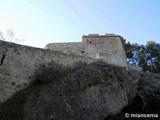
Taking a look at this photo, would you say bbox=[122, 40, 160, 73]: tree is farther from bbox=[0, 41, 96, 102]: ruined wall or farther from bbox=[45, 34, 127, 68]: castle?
bbox=[0, 41, 96, 102]: ruined wall

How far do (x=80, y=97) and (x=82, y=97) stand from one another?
11cm

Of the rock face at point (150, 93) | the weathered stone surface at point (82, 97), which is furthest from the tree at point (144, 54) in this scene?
the weathered stone surface at point (82, 97)

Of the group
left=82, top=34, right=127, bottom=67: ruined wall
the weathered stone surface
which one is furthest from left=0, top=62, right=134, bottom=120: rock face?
left=82, top=34, right=127, bottom=67: ruined wall

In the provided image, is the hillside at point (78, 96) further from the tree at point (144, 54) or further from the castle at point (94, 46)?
the tree at point (144, 54)

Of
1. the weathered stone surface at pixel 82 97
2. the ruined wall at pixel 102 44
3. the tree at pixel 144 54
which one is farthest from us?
the tree at pixel 144 54

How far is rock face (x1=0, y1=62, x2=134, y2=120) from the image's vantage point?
8.11 metres

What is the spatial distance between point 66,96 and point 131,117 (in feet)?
10.7

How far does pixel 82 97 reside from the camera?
8.71 m

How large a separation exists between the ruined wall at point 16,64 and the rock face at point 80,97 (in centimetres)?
60

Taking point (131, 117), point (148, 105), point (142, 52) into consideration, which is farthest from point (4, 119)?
point (142, 52)

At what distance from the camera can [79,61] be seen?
12.2m

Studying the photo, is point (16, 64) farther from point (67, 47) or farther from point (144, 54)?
point (144, 54)

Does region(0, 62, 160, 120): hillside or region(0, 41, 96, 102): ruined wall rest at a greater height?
region(0, 41, 96, 102): ruined wall

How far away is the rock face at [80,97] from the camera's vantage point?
8.11 meters
